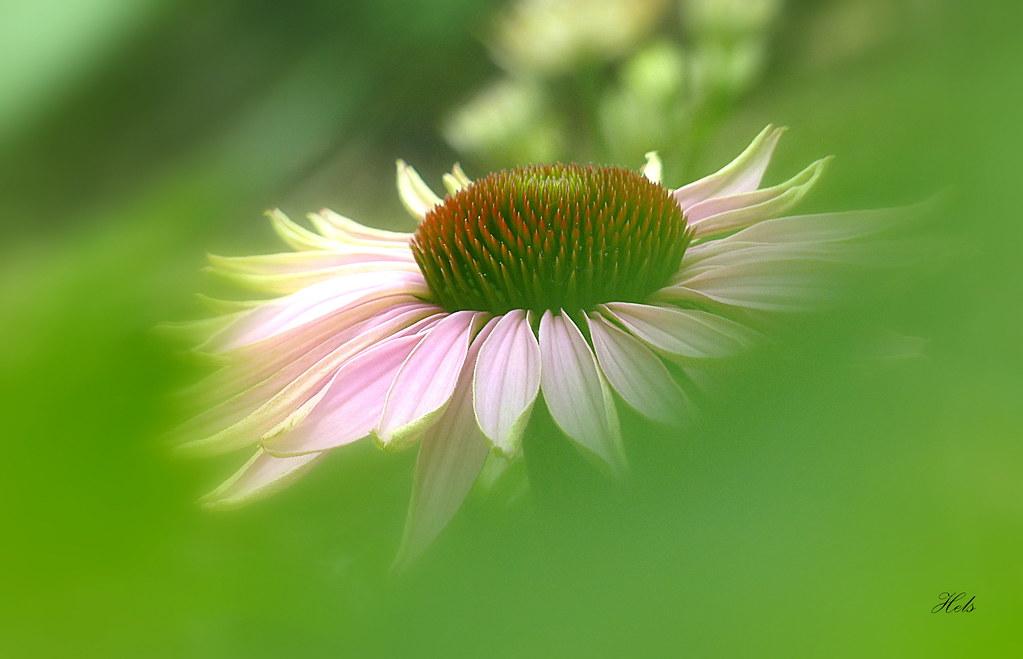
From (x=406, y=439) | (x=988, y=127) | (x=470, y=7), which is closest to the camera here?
(x=988, y=127)

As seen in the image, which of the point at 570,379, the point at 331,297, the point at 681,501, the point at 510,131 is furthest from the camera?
the point at 510,131

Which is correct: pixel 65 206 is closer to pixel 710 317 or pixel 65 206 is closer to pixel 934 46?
Result: pixel 934 46

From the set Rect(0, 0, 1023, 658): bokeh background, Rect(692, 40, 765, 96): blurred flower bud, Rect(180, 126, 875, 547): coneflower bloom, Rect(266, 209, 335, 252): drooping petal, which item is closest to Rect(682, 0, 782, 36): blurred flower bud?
Rect(692, 40, 765, 96): blurred flower bud

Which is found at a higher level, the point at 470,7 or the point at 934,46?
the point at 470,7

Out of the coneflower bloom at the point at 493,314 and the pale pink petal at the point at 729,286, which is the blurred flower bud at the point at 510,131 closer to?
the coneflower bloom at the point at 493,314

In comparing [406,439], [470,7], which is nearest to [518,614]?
[406,439]

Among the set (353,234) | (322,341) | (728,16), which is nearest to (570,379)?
(322,341)

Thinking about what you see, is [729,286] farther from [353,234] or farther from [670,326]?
[353,234]

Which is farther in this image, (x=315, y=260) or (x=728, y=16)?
(x=728, y=16)
